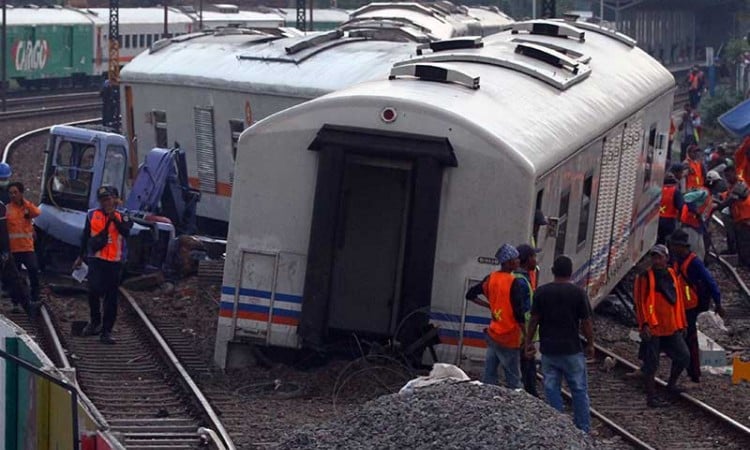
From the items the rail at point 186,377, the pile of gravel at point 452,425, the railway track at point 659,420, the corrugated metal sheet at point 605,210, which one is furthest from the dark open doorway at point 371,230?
the corrugated metal sheet at point 605,210

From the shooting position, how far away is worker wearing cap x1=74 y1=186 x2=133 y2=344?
45.3 feet

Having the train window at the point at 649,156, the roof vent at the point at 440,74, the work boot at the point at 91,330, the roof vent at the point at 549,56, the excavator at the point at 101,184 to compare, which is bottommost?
the work boot at the point at 91,330

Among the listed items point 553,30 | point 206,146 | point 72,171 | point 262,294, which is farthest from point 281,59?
point 262,294

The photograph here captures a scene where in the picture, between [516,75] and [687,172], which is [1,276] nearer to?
[516,75]

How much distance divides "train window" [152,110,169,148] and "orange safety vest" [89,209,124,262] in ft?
25.0

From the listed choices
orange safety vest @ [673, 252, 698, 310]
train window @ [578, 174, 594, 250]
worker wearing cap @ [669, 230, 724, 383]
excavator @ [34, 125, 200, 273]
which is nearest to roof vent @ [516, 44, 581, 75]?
train window @ [578, 174, 594, 250]

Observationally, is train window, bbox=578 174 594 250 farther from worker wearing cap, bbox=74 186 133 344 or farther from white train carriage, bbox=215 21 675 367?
worker wearing cap, bbox=74 186 133 344

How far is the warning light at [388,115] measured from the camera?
38.6 ft

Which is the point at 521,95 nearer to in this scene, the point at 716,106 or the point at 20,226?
the point at 20,226

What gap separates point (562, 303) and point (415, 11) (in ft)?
58.4

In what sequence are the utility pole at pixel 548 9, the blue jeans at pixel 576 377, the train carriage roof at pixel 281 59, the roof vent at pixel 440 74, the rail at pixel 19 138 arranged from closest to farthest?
the blue jeans at pixel 576 377
the roof vent at pixel 440 74
the train carriage roof at pixel 281 59
the utility pole at pixel 548 9
the rail at pixel 19 138

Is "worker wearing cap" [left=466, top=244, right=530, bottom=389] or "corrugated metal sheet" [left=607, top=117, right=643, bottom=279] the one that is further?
"corrugated metal sheet" [left=607, top=117, right=643, bottom=279]

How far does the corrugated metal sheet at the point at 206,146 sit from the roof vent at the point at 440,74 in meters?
7.52

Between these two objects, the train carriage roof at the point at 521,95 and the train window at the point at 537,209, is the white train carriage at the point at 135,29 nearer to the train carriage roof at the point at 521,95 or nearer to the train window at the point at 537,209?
the train carriage roof at the point at 521,95
